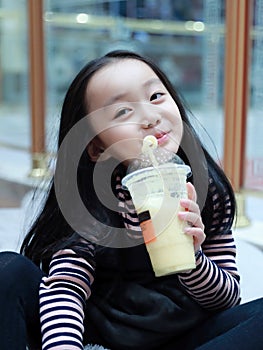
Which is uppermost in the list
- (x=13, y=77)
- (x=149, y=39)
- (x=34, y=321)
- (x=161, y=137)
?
(x=161, y=137)

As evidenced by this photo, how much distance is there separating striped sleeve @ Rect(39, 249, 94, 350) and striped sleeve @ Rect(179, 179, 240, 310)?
13 cm

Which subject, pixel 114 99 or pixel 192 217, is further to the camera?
pixel 114 99

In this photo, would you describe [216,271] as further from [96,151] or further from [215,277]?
[96,151]

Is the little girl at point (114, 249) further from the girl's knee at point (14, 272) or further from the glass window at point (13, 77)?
the glass window at point (13, 77)

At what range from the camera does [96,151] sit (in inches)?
33.1

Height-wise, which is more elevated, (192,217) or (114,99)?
(114,99)

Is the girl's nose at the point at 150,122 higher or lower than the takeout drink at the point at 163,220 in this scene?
higher

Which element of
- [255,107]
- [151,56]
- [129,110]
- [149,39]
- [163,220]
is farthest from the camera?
[149,39]

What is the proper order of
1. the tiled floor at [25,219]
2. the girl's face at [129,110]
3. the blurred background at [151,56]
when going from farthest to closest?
1. the blurred background at [151,56]
2. the tiled floor at [25,219]
3. the girl's face at [129,110]

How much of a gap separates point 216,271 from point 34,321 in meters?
0.24

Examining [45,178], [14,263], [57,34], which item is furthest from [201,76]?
[14,263]

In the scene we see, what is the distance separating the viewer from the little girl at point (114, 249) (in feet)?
2.47

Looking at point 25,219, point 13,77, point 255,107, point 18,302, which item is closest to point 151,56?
point 25,219

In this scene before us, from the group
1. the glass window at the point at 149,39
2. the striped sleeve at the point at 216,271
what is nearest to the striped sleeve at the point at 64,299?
the striped sleeve at the point at 216,271
